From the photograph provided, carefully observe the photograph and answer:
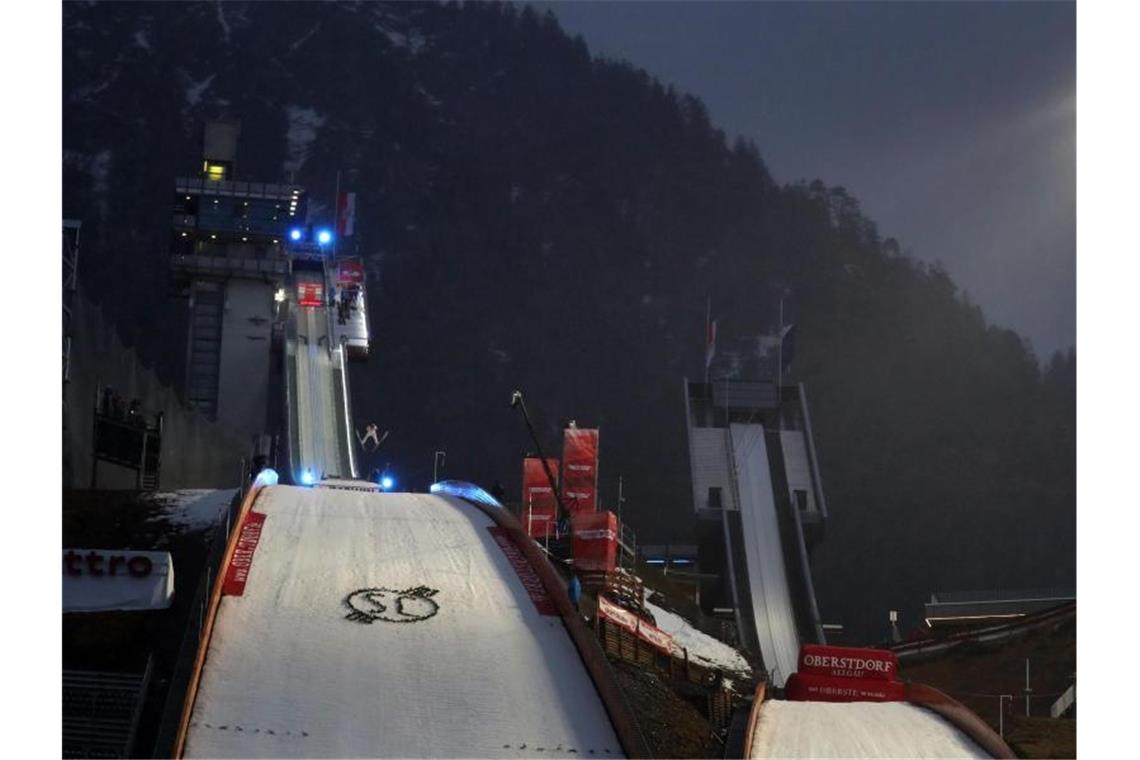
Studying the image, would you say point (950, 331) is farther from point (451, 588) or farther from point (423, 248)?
point (451, 588)

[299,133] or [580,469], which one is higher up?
[299,133]

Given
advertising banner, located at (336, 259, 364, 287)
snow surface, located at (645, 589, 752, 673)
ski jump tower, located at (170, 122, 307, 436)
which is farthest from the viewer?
advertising banner, located at (336, 259, 364, 287)

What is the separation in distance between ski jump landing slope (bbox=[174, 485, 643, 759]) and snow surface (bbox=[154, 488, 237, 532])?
1845 mm

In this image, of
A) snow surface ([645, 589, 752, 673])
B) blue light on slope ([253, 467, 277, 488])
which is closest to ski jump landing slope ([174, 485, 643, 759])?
blue light on slope ([253, 467, 277, 488])

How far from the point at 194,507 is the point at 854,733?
530 inches

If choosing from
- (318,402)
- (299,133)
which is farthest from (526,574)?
(299,133)

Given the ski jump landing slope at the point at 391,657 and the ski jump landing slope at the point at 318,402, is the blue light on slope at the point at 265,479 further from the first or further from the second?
the ski jump landing slope at the point at 318,402

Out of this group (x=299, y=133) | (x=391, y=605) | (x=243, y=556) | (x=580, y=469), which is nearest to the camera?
(x=391, y=605)

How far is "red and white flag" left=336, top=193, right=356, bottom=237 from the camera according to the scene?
194ft

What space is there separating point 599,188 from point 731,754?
7515 cm

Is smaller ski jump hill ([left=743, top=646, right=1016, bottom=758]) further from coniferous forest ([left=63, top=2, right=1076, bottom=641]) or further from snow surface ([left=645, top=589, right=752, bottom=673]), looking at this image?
coniferous forest ([left=63, top=2, right=1076, bottom=641])

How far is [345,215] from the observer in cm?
5947

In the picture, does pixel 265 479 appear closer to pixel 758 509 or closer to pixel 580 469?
pixel 580 469

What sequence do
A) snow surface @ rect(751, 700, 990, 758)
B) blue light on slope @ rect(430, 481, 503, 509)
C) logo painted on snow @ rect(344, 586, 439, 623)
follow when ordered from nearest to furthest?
1. snow surface @ rect(751, 700, 990, 758)
2. logo painted on snow @ rect(344, 586, 439, 623)
3. blue light on slope @ rect(430, 481, 503, 509)
